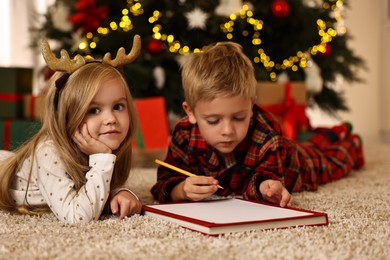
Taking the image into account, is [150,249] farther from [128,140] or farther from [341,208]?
[341,208]

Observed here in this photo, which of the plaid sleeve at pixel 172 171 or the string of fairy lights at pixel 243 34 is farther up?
the string of fairy lights at pixel 243 34

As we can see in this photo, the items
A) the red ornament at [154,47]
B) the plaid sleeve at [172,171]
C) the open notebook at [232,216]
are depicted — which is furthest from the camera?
the red ornament at [154,47]

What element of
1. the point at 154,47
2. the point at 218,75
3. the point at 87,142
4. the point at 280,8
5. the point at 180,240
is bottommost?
the point at 180,240

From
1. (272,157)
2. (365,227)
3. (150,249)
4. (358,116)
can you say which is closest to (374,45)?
(358,116)

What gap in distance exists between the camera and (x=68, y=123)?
3.47ft

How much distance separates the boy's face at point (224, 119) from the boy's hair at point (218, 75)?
0.5 inches

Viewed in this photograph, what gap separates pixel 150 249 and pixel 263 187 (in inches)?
17.4

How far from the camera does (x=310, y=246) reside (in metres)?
0.79

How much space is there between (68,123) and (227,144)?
1.08ft

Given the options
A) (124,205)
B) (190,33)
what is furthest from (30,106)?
(124,205)

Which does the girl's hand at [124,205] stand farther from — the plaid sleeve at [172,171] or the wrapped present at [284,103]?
the wrapped present at [284,103]

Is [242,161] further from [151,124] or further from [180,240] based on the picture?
[151,124]

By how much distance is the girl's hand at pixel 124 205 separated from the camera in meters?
1.02

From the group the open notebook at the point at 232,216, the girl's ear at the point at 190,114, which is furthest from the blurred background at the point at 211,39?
the open notebook at the point at 232,216
